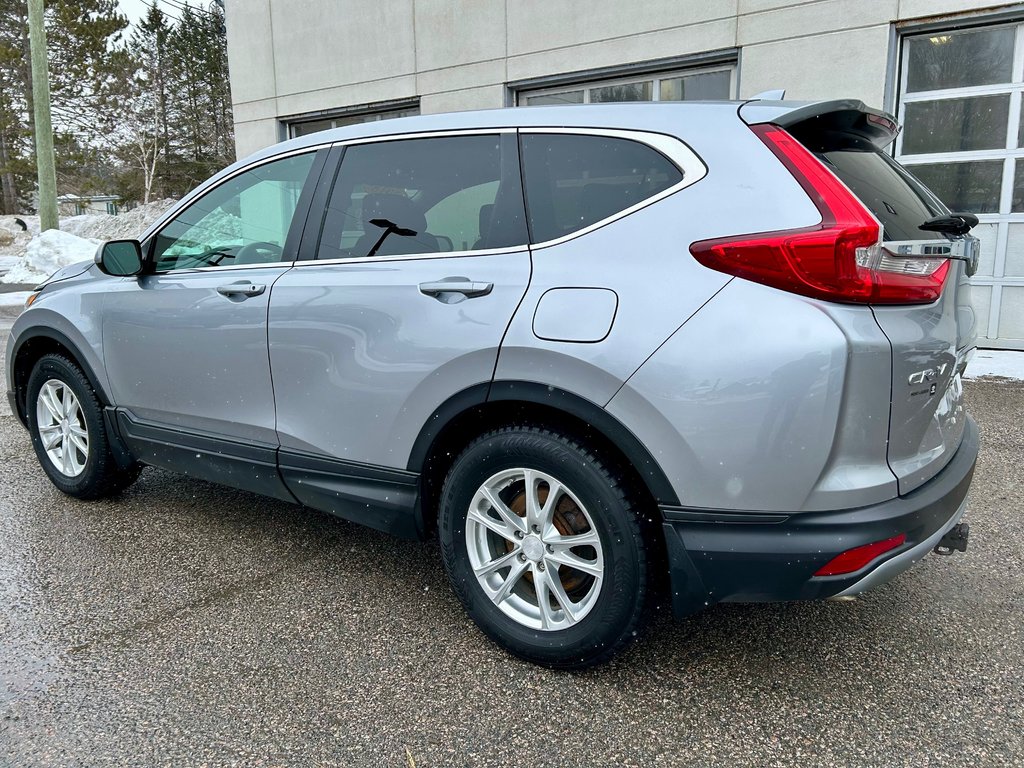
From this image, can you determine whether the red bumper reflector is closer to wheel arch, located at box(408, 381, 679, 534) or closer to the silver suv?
the silver suv

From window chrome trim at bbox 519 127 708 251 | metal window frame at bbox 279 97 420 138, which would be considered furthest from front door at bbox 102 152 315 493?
metal window frame at bbox 279 97 420 138

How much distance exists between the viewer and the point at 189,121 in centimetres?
4119

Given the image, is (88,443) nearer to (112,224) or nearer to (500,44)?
(500,44)

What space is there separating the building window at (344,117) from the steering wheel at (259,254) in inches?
348

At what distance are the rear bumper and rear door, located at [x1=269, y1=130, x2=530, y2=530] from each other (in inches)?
30.6

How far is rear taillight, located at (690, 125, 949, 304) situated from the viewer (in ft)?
6.40

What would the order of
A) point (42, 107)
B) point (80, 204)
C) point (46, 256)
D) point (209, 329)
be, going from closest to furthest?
point (209, 329) < point (42, 107) < point (46, 256) < point (80, 204)

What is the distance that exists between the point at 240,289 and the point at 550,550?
163 cm

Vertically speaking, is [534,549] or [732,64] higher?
[732,64]

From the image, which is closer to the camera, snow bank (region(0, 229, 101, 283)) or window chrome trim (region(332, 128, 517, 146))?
window chrome trim (region(332, 128, 517, 146))

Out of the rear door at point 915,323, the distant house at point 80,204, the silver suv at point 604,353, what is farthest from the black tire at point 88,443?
the distant house at point 80,204

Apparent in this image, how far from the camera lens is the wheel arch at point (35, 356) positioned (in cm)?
380

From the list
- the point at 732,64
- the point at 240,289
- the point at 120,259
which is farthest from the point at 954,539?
the point at 732,64

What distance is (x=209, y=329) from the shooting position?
3.19 m
